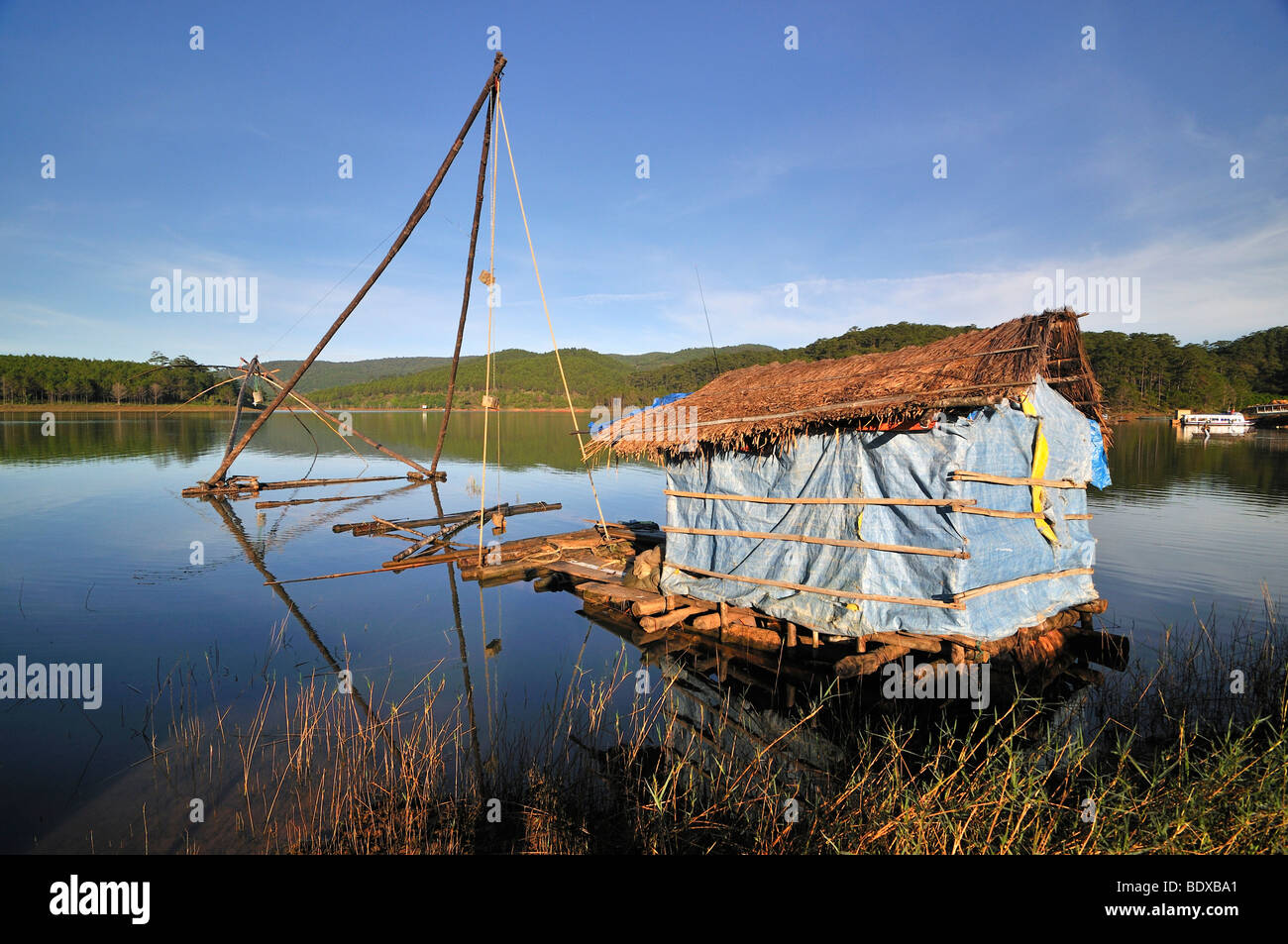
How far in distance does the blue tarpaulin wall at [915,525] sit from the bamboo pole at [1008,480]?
2.7 inches

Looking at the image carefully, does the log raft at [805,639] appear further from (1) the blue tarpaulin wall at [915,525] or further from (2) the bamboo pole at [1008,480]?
(2) the bamboo pole at [1008,480]

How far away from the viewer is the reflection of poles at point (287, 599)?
256 inches

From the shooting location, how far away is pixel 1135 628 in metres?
9.52

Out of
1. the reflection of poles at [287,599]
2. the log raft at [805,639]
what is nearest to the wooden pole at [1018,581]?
the log raft at [805,639]

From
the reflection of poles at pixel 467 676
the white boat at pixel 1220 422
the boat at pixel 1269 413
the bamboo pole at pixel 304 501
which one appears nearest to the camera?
the reflection of poles at pixel 467 676

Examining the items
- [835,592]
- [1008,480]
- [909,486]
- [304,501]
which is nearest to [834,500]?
[909,486]

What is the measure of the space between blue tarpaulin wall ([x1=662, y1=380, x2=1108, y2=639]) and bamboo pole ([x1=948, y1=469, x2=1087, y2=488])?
0.07 metres

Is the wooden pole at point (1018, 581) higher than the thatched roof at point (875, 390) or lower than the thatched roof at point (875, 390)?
lower

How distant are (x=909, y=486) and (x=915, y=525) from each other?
1.58 ft
